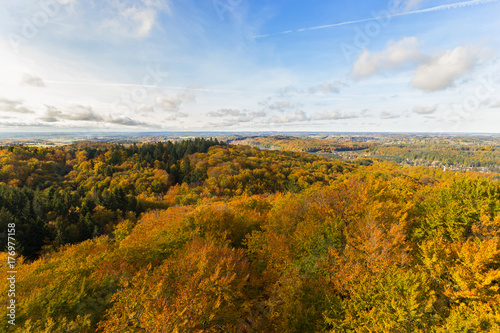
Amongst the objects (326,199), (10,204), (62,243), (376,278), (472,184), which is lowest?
(62,243)

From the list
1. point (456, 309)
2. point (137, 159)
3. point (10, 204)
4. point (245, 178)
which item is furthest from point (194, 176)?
point (456, 309)

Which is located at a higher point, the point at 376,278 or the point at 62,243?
the point at 376,278

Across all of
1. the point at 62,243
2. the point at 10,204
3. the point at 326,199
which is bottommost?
the point at 62,243

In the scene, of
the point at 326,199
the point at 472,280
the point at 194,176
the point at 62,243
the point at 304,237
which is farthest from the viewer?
the point at 194,176

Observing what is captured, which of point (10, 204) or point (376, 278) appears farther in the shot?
point (10, 204)

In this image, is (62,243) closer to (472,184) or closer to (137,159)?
(472,184)

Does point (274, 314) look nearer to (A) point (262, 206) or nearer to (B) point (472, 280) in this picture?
(B) point (472, 280)

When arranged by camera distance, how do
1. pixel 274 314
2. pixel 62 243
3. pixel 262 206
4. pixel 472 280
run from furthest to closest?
pixel 262 206 → pixel 62 243 → pixel 274 314 → pixel 472 280

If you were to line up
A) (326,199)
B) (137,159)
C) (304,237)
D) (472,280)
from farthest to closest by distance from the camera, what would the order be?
1. (137,159)
2. (326,199)
3. (304,237)
4. (472,280)

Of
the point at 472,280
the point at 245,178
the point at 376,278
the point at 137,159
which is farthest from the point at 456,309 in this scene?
the point at 137,159
